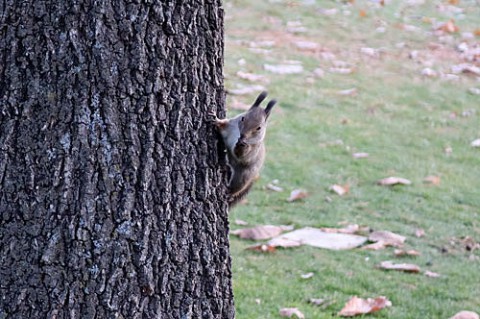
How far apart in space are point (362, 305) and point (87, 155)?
113 inches

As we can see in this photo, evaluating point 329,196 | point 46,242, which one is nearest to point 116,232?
point 46,242

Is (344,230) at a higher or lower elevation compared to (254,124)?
lower

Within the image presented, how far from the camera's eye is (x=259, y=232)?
648 centimetres

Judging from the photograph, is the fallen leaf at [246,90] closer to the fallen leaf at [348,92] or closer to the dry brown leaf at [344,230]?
the fallen leaf at [348,92]

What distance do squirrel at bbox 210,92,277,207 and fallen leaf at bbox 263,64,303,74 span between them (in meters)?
6.41

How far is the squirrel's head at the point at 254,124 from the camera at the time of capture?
13.0ft

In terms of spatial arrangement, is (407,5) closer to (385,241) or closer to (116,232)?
(385,241)

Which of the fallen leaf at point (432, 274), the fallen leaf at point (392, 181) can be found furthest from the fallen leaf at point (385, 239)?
the fallen leaf at point (392, 181)

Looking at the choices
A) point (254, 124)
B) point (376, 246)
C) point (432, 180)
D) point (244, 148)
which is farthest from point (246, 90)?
point (244, 148)

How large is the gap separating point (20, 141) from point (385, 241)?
13.0ft

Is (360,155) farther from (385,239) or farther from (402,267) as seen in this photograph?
(402,267)

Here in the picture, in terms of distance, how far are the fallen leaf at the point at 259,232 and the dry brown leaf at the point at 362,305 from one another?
118 centimetres

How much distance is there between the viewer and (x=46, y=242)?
114 inches

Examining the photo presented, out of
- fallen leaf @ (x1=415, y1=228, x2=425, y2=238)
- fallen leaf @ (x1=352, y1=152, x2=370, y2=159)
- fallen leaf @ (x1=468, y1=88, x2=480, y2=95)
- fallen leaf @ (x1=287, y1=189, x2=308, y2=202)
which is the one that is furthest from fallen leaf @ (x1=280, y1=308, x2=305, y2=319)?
fallen leaf @ (x1=468, y1=88, x2=480, y2=95)
